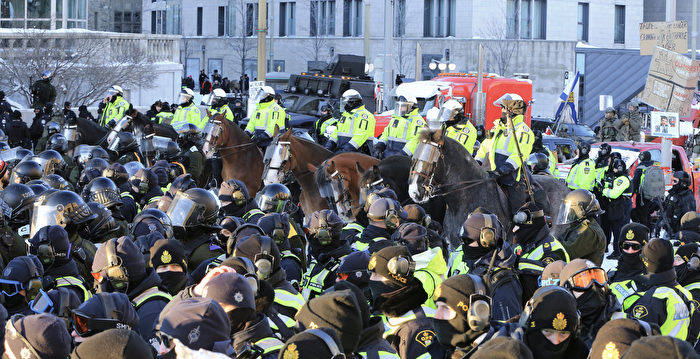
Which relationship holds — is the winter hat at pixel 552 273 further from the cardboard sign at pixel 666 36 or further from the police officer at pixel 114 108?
the police officer at pixel 114 108

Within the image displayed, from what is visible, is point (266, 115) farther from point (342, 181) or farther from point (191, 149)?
point (342, 181)

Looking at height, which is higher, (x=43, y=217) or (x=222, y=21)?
(x=222, y=21)

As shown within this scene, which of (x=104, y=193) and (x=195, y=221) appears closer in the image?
(x=195, y=221)

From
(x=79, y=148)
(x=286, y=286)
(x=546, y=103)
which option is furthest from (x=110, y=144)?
(x=546, y=103)

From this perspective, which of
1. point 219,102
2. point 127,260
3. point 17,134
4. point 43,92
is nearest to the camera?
point 127,260

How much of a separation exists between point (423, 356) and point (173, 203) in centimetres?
402

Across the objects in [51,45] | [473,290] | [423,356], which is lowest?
[423,356]

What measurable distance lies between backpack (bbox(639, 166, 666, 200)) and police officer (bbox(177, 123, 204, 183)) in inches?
284

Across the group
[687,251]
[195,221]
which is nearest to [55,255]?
[195,221]

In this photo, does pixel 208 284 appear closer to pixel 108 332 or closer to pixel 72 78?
pixel 108 332

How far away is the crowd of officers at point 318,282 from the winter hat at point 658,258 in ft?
0.04

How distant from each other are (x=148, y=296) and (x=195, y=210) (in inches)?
100

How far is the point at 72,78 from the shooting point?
101 feet

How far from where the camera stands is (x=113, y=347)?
457 cm
